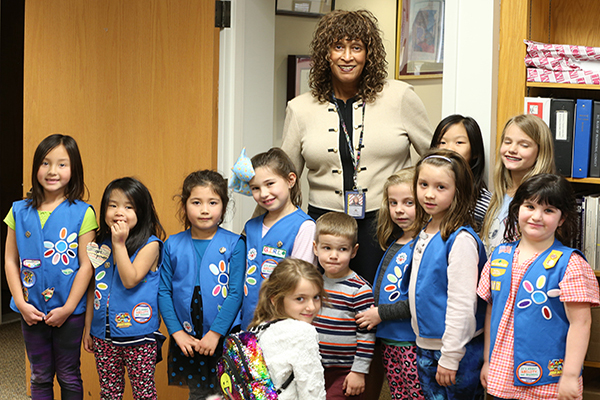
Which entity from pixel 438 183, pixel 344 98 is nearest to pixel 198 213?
pixel 344 98

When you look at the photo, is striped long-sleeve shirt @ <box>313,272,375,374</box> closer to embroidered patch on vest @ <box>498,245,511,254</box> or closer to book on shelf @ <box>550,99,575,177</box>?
embroidered patch on vest @ <box>498,245,511,254</box>

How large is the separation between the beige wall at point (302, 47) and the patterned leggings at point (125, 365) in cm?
177

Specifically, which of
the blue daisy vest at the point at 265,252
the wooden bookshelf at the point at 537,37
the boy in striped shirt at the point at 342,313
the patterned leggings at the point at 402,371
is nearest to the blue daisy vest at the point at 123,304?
the blue daisy vest at the point at 265,252

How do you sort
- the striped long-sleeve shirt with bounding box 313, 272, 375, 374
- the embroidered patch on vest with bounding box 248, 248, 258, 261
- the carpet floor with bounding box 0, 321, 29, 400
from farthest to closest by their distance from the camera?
1. the carpet floor with bounding box 0, 321, 29, 400
2. the embroidered patch on vest with bounding box 248, 248, 258, 261
3. the striped long-sleeve shirt with bounding box 313, 272, 375, 374

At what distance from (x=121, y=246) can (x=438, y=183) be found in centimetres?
112

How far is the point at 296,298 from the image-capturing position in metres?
1.75

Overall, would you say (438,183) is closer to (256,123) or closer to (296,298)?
(296,298)

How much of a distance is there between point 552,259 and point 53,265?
1.72m

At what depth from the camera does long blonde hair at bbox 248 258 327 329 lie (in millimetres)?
1740

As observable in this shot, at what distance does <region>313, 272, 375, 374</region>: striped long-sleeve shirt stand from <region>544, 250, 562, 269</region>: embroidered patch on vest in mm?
614

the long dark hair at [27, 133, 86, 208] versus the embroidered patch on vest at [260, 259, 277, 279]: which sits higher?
the long dark hair at [27, 133, 86, 208]

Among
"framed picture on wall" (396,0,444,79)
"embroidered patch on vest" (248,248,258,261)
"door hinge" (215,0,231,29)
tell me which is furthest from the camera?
"framed picture on wall" (396,0,444,79)

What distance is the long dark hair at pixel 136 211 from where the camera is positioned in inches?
87.0

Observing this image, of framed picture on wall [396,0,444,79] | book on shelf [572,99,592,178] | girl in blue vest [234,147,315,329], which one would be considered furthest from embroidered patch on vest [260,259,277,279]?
A: framed picture on wall [396,0,444,79]
